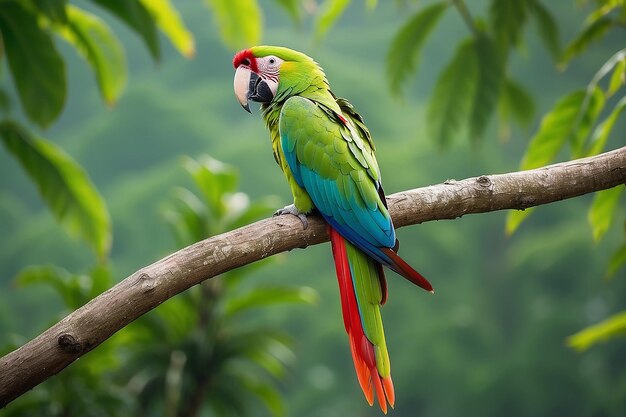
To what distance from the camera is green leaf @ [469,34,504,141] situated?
3051mm

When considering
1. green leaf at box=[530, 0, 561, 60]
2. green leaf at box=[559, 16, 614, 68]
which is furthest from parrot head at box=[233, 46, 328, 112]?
green leaf at box=[530, 0, 561, 60]

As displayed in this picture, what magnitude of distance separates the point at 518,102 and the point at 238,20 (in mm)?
1540

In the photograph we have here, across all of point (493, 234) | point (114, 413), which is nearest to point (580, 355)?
point (493, 234)

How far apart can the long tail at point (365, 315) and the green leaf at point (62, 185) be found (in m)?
1.74

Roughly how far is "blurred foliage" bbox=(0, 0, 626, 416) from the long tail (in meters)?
0.74

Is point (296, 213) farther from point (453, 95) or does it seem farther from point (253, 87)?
point (453, 95)

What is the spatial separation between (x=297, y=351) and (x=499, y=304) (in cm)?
211

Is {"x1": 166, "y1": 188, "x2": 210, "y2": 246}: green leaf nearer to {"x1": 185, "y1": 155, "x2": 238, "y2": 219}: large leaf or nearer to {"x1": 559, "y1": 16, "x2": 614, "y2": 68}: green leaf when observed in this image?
{"x1": 185, "y1": 155, "x2": 238, "y2": 219}: large leaf

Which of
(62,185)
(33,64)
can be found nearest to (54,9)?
(33,64)

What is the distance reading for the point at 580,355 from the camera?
6.34m

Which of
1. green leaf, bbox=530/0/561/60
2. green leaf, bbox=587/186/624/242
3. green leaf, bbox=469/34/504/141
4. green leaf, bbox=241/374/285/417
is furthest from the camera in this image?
green leaf, bbox=241/374/285/417

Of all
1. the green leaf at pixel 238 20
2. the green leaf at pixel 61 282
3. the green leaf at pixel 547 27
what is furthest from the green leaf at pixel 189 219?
the green leaf at pixel 547 27

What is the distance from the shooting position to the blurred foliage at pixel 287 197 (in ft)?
9.75

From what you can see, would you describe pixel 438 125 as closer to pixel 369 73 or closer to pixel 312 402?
pixel 312 402
